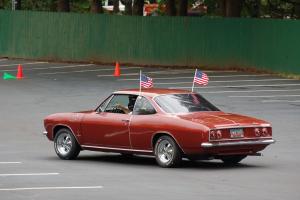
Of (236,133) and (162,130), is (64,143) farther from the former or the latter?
(236,133)

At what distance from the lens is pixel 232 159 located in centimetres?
1778

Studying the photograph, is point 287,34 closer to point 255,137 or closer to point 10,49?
point 10,49

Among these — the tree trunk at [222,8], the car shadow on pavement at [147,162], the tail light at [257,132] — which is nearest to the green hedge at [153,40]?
the tree trunk at [222,8]

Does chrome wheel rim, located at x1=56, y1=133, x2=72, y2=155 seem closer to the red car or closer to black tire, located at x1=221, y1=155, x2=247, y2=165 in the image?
the red car

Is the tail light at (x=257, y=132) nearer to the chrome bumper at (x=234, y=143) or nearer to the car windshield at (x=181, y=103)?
the chrome bumper at (x=234, y=143)

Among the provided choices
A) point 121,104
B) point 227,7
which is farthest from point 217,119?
point 227,7

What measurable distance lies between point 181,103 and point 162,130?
92cm

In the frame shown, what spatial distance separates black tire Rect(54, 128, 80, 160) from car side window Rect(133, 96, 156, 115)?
5.56 feet

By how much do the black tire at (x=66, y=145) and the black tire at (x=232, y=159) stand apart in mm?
3016

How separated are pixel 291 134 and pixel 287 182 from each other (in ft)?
30.1

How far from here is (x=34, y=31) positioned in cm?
5500

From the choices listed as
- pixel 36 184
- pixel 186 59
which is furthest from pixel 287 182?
pixel 186 59

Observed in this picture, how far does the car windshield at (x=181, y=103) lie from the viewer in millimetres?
17656

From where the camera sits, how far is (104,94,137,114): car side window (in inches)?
718
